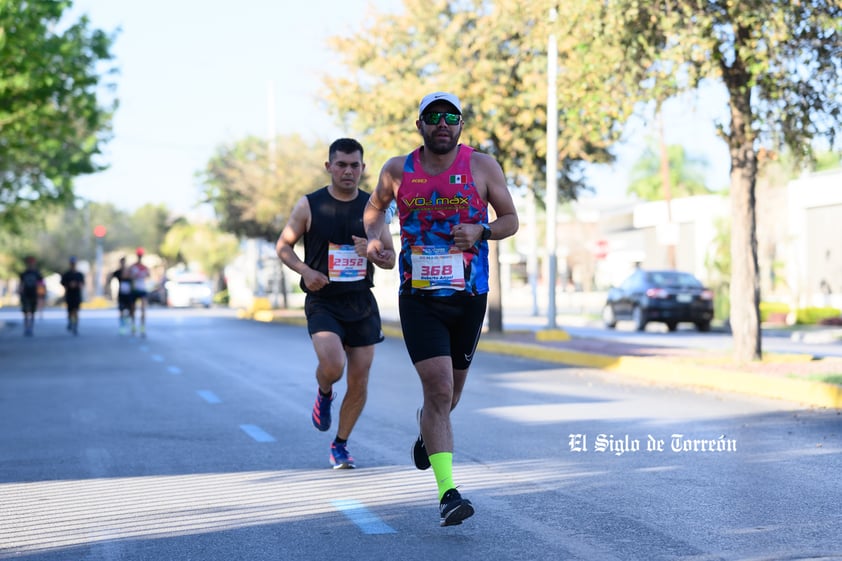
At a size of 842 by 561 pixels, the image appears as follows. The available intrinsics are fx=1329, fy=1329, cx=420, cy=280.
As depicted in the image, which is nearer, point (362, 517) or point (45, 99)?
point (362, 517)

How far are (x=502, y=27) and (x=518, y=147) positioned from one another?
7.86 ft

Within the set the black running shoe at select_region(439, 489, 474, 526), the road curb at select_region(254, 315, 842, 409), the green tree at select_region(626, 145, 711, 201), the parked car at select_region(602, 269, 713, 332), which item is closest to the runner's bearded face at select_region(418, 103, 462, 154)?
the black running shoe at select_region(439, 489, 474, 526)

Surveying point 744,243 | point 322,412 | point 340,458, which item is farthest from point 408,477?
point 744,243

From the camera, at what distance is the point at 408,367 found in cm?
1861

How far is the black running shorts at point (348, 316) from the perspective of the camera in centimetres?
850

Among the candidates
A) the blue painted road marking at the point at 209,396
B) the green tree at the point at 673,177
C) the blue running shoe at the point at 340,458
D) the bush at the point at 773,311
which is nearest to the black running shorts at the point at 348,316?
the blue running shoe at the point at 340,458

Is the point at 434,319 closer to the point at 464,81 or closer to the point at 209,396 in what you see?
the point at 209,396

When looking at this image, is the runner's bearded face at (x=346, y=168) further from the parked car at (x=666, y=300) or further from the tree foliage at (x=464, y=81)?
the parked car at (x=666, y=300)

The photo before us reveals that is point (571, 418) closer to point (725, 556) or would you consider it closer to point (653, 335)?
point (725, 556)

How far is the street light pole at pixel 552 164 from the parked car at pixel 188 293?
4136cm

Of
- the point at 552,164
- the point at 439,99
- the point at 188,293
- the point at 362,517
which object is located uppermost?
the point at 552,164

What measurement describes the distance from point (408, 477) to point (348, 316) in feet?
3.63

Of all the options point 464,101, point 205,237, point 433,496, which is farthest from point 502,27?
point 205,237

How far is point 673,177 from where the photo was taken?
9388 centimetres
